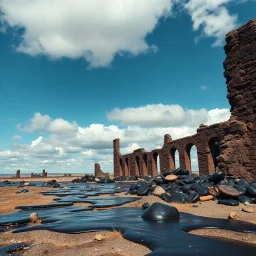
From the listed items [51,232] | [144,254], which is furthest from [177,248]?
[51,232]

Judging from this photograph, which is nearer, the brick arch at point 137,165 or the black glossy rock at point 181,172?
the black glossy rock at point 181,172

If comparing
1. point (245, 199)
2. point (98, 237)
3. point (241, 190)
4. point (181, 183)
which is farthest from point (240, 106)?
point (98, 237)

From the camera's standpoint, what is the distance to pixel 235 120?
11023mm

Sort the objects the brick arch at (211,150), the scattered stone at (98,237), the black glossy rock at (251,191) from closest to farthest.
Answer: the scattered stone at (98,237) → the black glossy rock at (251,191) → the brick arch at (211,150)

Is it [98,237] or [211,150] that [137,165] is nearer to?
[211,150]

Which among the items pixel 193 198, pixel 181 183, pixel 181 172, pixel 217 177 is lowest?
pixel 193 198

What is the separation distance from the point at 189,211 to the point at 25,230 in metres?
3.59

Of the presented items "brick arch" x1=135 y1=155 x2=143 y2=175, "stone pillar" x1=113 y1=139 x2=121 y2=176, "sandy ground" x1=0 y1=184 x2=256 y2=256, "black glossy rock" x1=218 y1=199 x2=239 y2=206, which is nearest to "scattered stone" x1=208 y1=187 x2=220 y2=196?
"black glossy rock" x1=218 y1=199 x2=239 y2=206

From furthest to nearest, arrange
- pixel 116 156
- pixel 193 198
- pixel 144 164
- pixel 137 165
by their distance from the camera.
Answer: pixel 116 156 → pixel 137 165 → pixel 144 164 → pixel 193 198

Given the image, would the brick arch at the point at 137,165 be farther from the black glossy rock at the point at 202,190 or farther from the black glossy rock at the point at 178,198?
the black glossy rock at the point at 178,198

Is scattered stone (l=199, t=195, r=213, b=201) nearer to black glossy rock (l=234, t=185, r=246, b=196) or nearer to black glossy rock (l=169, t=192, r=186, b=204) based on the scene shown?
black glossy rock (l=169, t=192, r=186, b=204)

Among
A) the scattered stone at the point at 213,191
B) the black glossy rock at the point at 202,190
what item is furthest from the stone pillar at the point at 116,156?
the scattered stone at the point at 213,191

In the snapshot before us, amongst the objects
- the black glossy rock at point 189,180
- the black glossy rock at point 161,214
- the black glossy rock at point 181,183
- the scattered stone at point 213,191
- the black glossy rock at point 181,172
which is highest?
the black glossy rock at point 181,172

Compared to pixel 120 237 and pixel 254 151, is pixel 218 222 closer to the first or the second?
pixel 120 237
